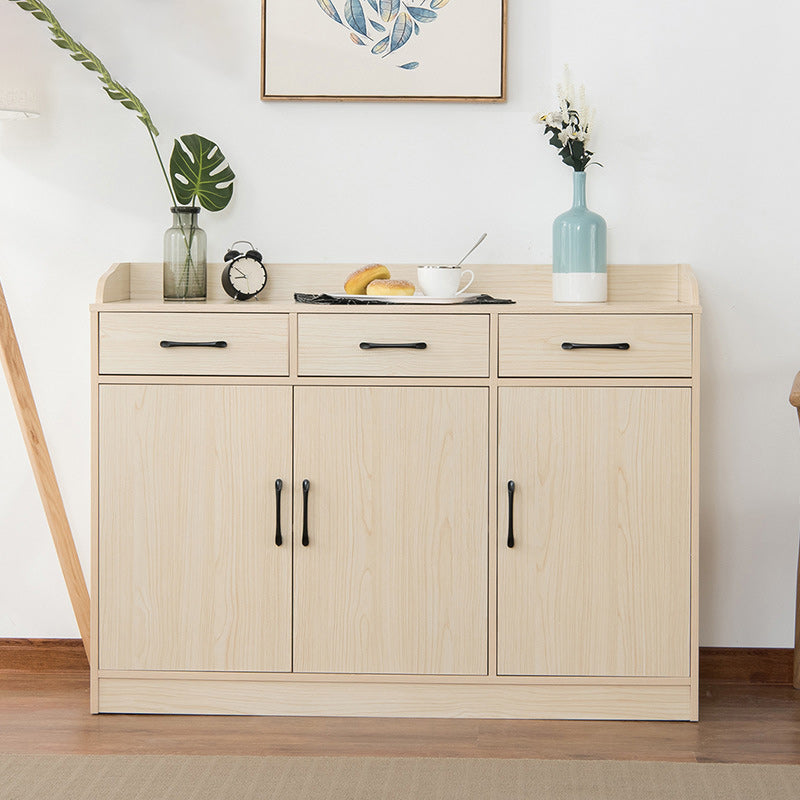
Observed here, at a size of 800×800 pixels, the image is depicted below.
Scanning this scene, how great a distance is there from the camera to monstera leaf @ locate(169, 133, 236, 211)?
8.35 feet

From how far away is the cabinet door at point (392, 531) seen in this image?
228cm

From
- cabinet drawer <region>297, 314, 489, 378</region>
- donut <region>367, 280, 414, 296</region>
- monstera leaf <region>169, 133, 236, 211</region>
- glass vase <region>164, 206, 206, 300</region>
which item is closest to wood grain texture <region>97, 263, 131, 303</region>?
glass vase <region>164, 206, 206, 300</region>

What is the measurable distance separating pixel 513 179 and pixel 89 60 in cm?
111

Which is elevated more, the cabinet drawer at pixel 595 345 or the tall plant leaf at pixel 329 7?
the tall plant leaf at pixel 329 7

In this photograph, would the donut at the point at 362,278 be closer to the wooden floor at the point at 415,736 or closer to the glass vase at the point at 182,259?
the glass vase at the point at 182,259

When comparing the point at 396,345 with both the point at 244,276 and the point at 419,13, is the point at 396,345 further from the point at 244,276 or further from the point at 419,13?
the point at 419,13

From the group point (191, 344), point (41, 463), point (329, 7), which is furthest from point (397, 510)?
point (329, 7)

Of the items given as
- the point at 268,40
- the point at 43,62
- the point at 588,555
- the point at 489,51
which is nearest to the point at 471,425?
the point at 588,555

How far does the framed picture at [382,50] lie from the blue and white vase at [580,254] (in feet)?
1.26

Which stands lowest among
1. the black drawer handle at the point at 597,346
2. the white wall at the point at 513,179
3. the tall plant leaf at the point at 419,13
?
the black drawer handle at the point at 597,346

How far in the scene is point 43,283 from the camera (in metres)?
2.67

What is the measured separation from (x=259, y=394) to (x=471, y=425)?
19.4 inches

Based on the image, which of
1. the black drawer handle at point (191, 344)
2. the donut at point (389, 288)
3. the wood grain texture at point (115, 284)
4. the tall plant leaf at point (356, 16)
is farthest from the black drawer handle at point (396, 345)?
the tall plant leaf at point (356, 16)

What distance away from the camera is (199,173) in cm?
256
